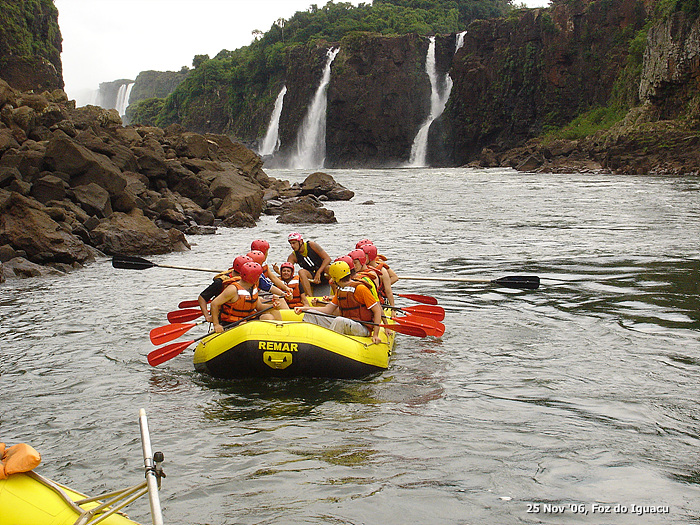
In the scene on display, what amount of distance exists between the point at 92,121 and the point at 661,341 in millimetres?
19111

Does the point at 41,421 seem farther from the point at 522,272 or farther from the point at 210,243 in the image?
the point at 210,243

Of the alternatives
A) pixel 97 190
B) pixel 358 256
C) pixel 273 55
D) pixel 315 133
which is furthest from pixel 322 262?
pixel 273 55

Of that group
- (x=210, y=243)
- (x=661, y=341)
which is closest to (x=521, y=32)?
(x=210, y=243)

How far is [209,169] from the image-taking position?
82.0 feet

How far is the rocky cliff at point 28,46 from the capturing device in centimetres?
3722

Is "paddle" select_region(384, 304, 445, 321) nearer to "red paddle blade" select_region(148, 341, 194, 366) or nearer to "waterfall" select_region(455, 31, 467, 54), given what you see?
"red paddle blade" select_region(148, 341, 194, 366)

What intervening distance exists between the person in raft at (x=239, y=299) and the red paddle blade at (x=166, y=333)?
1.68 feet

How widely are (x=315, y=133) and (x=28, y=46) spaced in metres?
35.3

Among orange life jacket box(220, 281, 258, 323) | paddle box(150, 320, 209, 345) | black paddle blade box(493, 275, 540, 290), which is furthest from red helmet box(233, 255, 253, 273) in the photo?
black paddle blade box(493, 275, 540, 290)

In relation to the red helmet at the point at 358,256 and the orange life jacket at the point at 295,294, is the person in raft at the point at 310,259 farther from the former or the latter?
the red helmet at the point at 358,256

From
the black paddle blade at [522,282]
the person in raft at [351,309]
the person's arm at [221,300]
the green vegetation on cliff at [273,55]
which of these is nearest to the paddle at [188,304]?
the person's arm at [221,300]

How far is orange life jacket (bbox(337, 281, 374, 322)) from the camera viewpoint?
822cm

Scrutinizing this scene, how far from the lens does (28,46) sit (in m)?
39.8

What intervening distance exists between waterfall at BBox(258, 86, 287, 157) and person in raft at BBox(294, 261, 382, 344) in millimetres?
69448
